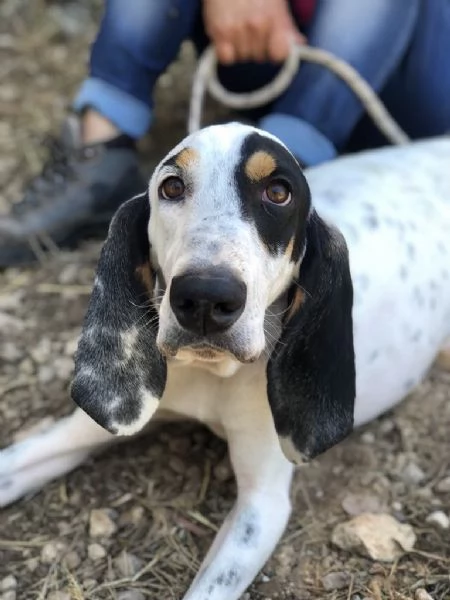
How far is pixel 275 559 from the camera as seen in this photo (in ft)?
9.14

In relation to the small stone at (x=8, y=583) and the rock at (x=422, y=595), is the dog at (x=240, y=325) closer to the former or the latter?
the small stone at (x=8, y=583)

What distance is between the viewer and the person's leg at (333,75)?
3.84 m

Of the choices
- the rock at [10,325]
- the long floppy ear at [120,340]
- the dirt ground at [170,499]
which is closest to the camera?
the long floppy ear at [120,340]

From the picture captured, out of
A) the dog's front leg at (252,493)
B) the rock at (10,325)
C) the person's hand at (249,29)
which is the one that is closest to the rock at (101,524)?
the dog's front leg at (252,493)

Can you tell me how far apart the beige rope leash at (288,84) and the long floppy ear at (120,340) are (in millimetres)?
1359

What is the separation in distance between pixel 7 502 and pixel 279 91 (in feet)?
6.41

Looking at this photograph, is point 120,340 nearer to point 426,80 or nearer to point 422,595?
point 422,595

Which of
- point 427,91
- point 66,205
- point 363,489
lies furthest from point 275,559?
point 427,91

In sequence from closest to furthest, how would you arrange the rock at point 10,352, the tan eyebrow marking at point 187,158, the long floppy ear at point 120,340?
the tan eyebrow marking at point 187,158
the long floppy ear at point 120,340
the rock at point 10,352

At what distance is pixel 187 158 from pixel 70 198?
166cm

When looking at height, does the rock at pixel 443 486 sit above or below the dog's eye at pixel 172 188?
below

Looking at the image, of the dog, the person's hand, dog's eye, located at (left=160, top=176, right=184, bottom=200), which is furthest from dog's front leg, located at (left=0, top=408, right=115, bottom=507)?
the person's hand

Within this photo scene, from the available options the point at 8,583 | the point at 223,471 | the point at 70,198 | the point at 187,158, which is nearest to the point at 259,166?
the point at 187,158

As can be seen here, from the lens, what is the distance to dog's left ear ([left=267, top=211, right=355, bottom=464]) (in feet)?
8.18
